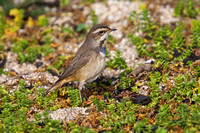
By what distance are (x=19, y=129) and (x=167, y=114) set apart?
2.86 metres

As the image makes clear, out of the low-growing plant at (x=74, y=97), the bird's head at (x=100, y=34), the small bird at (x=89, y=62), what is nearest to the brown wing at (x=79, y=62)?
the small bird at (x=89, y=62)

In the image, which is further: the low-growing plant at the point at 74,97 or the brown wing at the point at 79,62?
the brown wing at the point at 79,62

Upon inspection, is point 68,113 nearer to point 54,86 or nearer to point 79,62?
point 54,86

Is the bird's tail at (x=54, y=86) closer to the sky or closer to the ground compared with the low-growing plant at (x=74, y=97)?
closer to the sky

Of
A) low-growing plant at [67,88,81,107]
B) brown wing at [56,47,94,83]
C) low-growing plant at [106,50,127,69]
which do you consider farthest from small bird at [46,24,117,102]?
low-growing plant at [106,50,127,69]

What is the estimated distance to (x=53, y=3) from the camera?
1245 cm

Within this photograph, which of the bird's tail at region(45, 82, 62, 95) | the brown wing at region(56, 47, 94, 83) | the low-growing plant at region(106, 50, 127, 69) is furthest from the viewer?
the low-growing plant at region(106, 50, 127, 69)

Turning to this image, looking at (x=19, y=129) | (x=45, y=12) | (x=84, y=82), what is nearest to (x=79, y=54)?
(x=84, y=82)

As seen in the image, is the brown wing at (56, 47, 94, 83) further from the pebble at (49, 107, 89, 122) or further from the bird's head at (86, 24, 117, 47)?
the pebble at (49, 107, 89, 122)

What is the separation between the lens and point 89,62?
7.47 m

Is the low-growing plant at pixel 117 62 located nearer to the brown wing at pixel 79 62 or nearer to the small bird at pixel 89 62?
the small bird at pixel 89 62

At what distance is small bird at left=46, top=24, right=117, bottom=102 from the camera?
291 inches

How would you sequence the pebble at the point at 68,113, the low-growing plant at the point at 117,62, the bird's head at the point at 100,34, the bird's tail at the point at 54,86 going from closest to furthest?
the pebble at the point at 68,113, the bird's tail at the point at 54,86, the bird's head at the point at 100,34, the low-growing plant at the point at 117,62

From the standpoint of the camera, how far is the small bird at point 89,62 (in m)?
7.40
